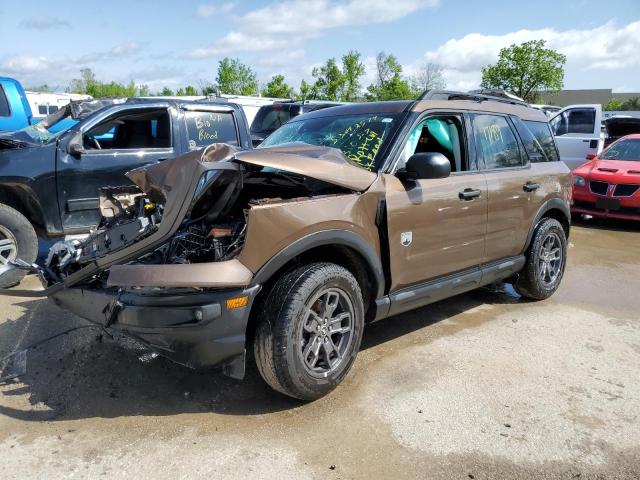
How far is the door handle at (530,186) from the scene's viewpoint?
15.2 ft

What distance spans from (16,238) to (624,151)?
1026cm

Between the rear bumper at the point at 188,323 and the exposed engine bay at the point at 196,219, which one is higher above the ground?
the exposed engine bay at the point at 196,219

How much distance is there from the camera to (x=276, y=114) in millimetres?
12523

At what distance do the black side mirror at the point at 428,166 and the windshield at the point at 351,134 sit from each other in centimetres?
26

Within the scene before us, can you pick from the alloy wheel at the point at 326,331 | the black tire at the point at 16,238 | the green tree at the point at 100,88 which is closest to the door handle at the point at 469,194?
the alloy wheel at the point at 326,331

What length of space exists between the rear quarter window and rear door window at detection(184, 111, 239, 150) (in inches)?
136

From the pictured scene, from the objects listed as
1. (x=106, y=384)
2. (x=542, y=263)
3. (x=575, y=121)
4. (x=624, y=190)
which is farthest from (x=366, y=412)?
(x=575, y=121)

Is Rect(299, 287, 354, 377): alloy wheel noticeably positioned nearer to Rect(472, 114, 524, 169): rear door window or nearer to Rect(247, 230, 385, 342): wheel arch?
Rect(247, 230, 385, 342): wheel arch

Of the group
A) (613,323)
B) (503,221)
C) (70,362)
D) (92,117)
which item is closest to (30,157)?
(92,117)

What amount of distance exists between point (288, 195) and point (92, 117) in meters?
3.31

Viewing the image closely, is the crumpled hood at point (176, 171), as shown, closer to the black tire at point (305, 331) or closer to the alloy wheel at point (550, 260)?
the black tire at point (305, 331)

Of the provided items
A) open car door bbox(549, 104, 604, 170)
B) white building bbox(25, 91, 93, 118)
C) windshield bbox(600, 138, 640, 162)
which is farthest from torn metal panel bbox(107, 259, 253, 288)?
white building bbox(25, 91, 93, 118)

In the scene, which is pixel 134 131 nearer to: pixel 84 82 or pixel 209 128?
pixel 209 128

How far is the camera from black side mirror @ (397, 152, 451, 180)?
3.39 meters
